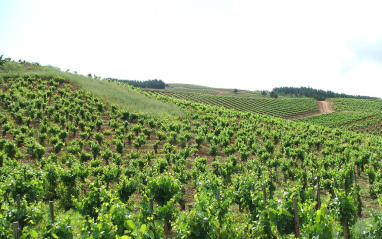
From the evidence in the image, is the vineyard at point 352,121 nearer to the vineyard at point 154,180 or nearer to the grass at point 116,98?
the vineyard at point 154,180

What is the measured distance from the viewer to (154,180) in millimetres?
12102

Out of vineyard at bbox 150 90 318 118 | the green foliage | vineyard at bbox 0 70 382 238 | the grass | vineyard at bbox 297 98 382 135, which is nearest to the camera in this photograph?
vineyard at bbox 0 70 382 238

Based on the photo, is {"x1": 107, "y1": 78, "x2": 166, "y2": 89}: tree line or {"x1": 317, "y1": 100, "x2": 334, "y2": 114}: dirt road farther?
{"x1": 107, "y1": 78, "x2": 166, "y2": 89}: tree line

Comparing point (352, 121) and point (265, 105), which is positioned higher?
point (265, 105)

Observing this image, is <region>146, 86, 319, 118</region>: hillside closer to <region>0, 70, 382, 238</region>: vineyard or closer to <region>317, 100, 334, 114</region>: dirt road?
<region>317, 100, 334, 114</region>: dirt road

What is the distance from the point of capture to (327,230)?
734 centimetres

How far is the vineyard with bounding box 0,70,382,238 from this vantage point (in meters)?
8.20

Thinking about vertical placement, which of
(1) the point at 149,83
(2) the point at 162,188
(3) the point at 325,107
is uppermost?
(1) the point at 149,83

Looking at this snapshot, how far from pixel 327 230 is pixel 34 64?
6030 centimetres

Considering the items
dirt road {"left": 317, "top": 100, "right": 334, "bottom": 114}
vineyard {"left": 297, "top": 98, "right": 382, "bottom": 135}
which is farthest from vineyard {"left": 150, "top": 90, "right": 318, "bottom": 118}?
vineyard {"left": 297, "top": 98, "right": 382, "bottom": 135}

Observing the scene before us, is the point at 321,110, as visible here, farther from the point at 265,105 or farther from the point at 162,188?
the point at 162,188

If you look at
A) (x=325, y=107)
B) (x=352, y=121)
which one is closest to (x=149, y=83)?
(x=325, y=107)

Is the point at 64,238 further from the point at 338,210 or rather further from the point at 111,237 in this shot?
the point at 338,210

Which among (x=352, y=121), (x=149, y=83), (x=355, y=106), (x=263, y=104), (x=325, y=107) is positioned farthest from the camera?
(x=149, y=83)
